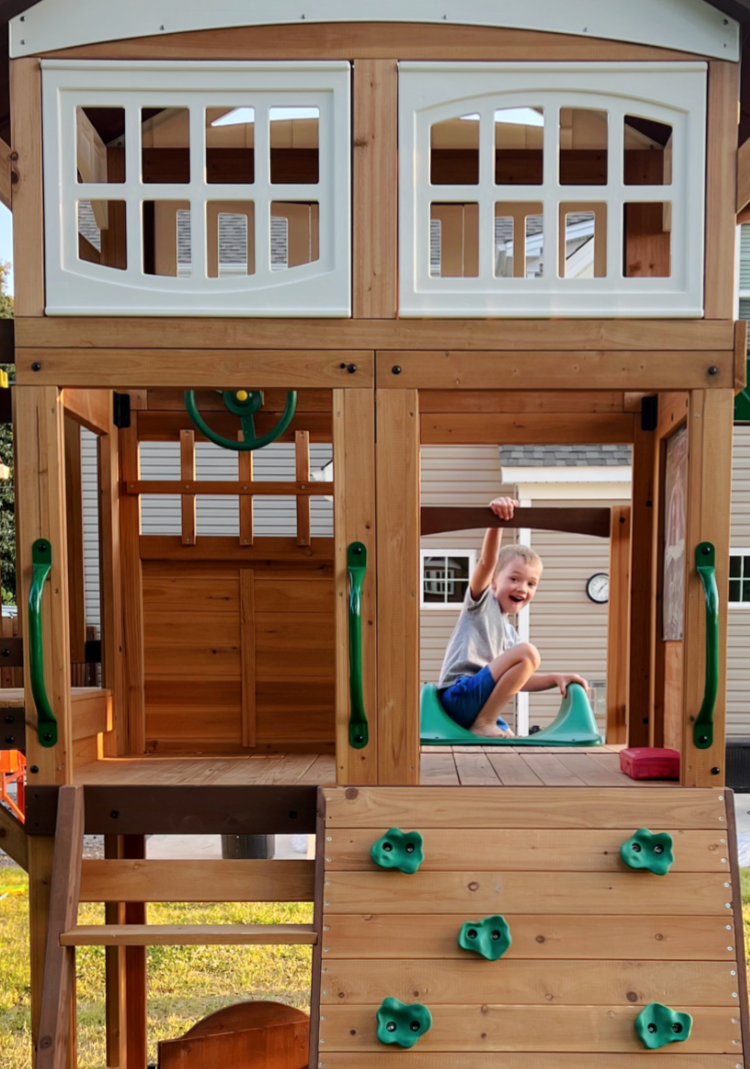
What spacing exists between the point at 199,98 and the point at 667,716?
3239 millimetres

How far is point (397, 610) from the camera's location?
341 centimetres

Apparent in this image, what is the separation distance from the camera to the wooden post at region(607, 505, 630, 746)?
16.9 feet

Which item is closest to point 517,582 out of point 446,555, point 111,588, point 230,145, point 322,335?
point 111,588

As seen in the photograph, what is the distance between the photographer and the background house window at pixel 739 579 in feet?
32.9

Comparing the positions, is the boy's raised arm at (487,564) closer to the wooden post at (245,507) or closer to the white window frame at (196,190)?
the wooden post at (245,507)

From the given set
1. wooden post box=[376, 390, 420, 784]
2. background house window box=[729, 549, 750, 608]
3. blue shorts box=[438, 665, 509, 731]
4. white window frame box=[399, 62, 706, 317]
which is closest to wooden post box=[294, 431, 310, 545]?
wooden post box=[376, 390, 420, 784]

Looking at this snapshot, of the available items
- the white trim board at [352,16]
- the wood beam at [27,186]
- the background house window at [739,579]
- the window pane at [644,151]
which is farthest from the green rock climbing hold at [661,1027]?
the background house window at [739,579]

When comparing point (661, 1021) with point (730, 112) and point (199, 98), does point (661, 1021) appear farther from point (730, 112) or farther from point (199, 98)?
point (199, 98)

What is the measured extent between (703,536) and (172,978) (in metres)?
5.48

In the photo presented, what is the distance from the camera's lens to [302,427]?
16.3ft

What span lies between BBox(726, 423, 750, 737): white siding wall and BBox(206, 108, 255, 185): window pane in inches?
259

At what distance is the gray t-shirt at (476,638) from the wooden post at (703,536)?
2.56 meters

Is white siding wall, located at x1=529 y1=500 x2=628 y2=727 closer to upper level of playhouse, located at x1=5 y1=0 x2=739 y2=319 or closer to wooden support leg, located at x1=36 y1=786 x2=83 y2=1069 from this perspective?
upper level of playhouse, located at x1=5 y1=0 x2=739 y2=319

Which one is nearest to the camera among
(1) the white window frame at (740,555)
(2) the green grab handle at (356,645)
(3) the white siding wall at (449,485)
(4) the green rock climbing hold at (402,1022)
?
(4) the green rock climbing hold at (402,1022)
